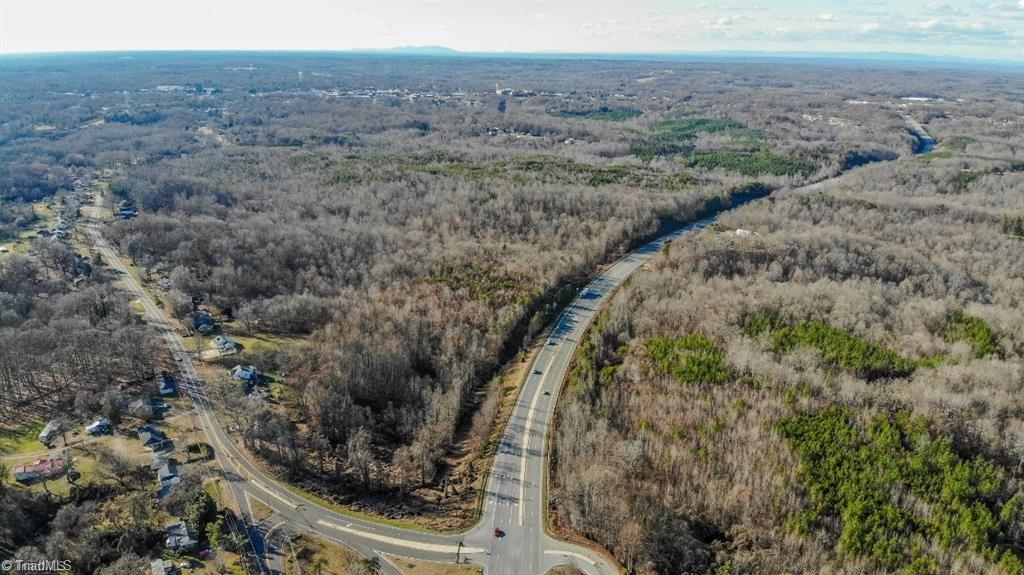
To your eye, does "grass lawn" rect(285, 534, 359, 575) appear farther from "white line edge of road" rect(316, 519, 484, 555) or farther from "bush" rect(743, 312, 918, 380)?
"bush" rect(743, 312, 918, 380)

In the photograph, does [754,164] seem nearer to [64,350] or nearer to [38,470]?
[64,350]

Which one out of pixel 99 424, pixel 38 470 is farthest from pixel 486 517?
pixel 99 424

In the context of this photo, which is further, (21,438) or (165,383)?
(165,383)

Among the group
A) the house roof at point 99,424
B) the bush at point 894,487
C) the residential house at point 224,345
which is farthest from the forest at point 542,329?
the house roof at point 99,424

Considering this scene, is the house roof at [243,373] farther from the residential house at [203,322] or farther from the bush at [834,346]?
the bush at [834,346]

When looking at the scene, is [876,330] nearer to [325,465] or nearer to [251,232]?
[325,465]

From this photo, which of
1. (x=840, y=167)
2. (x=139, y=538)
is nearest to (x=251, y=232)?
(x=139, y=538)
